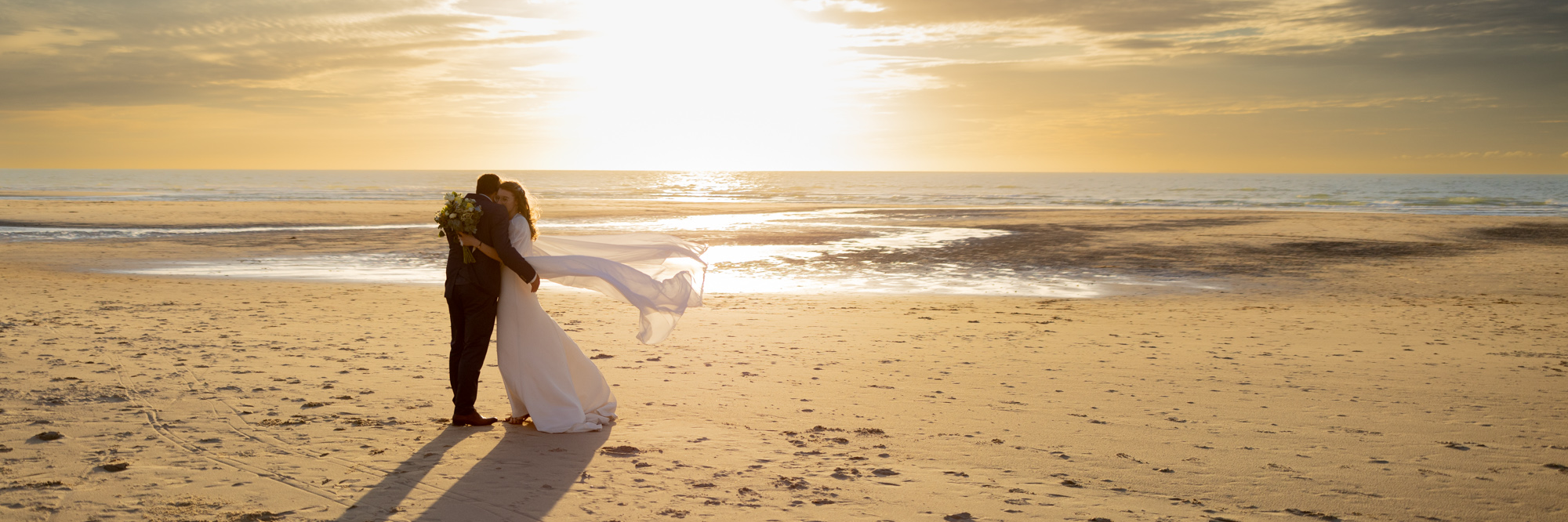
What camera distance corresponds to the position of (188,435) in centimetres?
587

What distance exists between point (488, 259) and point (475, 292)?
23 centimetres

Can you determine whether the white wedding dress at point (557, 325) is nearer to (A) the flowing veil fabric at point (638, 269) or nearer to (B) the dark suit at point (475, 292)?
(A) the flowing veil fabric at point (638, 269)

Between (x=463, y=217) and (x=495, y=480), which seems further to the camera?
(x=463, y=217)

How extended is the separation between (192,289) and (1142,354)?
43.6 feet

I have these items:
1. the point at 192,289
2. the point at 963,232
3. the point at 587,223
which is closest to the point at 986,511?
the point at 192,289

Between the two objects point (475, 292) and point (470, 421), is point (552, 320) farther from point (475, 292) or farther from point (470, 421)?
point (470, 421)

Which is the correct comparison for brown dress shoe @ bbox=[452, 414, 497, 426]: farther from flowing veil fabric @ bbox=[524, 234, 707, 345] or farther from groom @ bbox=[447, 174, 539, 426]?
flowing veil fabric @ bbox=[524, 234, 707, 345]

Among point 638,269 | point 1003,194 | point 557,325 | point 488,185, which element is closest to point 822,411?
point 638,269

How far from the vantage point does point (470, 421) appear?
6.24 meters

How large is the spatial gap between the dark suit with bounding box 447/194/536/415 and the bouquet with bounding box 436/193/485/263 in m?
0.04

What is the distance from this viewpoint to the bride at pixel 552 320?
607cm

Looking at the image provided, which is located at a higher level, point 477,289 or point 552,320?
point 477,289

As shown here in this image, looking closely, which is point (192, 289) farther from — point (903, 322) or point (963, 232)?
point (963, 232)

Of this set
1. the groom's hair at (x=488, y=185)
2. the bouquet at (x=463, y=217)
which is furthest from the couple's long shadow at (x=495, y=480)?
the groom's hair at (x=488, y=185)
